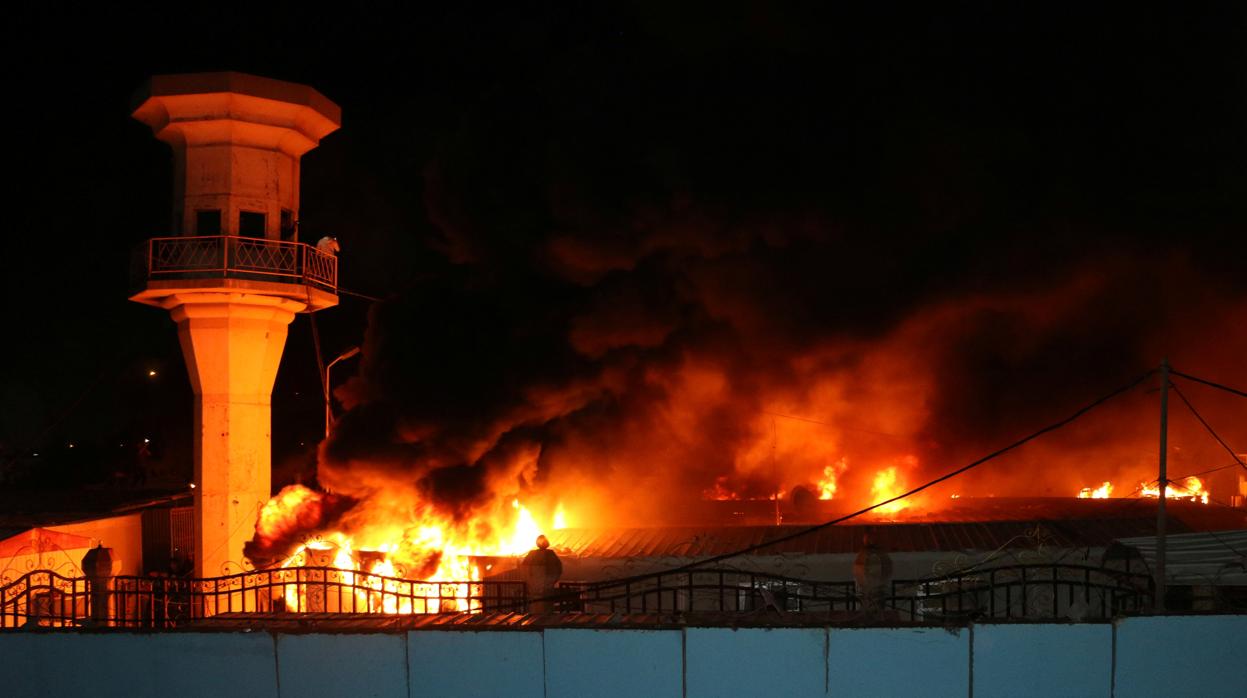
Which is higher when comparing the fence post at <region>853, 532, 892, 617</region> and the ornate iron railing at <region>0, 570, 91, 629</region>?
the fence post at <region>853, 532, 892, 617</region>

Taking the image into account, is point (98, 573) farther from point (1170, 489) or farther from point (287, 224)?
point (1170, 489)

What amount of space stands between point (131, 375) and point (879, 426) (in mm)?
28762

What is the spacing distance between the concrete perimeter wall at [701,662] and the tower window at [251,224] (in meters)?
13.5

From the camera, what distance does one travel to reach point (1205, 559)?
33.9 ft

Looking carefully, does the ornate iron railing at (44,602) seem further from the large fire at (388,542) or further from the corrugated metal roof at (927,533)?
the corrugated metal roof at (927,533)

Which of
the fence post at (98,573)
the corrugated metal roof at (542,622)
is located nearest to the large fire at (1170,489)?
the corrugated metal roof at (542,622)

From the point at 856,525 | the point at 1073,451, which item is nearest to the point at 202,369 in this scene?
the point at 856,525

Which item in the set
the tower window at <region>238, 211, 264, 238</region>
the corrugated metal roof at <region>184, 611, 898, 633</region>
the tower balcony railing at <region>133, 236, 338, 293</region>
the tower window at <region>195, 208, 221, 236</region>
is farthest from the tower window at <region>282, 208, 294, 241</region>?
the corrugated metal roof at <region>184, 611, 898, 633</region>

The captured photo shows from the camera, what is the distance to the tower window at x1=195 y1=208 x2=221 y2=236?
20.4m

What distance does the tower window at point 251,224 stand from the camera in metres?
20.5

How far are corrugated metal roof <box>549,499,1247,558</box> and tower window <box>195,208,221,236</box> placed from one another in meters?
9.14

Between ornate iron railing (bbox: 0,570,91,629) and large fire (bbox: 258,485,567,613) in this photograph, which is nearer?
ornate iron railing (bbox: 0,570,91,629)

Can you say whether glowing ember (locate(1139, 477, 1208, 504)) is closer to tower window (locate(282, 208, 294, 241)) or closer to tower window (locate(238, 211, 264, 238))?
tower window (locate(282, 208, 294, 241))

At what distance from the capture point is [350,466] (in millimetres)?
21203
